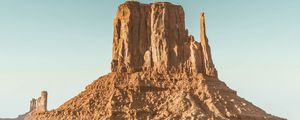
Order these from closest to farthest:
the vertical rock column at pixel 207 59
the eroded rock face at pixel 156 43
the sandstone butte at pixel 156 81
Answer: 1. the sandstone butte at pixel 156 81
2. the vertical rock column at pixel 207 59
3. the eroded rock face at pixel 156 43

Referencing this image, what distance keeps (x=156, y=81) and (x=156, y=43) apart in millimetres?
12445

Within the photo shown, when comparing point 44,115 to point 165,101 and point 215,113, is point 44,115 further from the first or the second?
point 215,113

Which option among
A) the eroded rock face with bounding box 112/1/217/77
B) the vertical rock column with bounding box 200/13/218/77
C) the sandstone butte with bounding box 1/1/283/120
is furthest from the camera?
the eroded rock face with bounding box 112/1/217/77

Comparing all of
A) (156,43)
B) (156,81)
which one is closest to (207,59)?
(156,43)

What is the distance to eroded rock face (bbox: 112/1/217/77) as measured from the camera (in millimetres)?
118062

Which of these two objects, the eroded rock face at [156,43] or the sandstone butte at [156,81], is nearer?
the sandstone butte at [156,81]

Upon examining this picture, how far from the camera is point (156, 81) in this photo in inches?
4456

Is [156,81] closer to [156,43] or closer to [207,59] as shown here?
[156,43]

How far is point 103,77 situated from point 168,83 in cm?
1716

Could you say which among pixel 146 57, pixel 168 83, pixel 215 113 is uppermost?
pixel 146 57

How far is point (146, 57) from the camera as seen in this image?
12162 cm

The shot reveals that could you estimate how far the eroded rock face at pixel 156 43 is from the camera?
387 feet

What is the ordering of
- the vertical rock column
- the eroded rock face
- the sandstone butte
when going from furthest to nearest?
the eroded rock face, the vertical rock column, the sandstone butte

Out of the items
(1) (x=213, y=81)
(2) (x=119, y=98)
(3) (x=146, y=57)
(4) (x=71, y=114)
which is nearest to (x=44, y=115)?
(4) (x=71, y=114)
